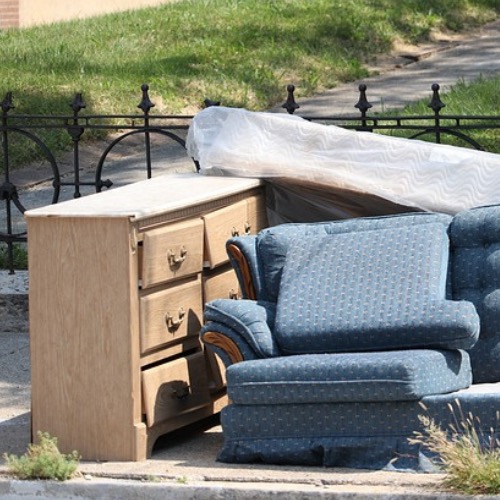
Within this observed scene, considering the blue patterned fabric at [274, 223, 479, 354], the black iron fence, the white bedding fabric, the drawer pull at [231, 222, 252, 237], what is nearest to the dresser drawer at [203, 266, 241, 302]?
the drawer pull at [231, 222, 252, 237]

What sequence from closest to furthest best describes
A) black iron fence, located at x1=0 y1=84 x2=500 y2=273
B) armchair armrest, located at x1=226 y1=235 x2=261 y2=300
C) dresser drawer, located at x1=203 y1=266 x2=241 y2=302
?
armchair armrest, located at x1=226 y1=235 x2=261 y2=300
dresser drawer, located at x1=203 y1=266 x2=241 y2=302
black iron fence, located at x1=0 y1=84 x2=500 y2=273

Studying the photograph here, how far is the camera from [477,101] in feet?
39.1

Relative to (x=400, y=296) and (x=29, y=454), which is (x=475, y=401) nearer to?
(x=400, y=296)

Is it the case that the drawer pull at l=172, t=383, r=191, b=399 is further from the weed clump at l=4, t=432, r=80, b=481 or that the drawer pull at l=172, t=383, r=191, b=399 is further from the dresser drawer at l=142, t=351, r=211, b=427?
the weed clump at l=4, t=432, r=80, b=481

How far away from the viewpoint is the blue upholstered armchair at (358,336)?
5.19m

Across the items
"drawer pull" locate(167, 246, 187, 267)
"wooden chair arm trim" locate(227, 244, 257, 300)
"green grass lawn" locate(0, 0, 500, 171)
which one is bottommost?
"wooden chair arm trim" locate(227, 244, 257, 300)

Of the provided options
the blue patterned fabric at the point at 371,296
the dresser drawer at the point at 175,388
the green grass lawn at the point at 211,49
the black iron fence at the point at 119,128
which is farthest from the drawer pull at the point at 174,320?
the green grass lawn at the point at 211,49

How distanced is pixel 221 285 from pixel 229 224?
0.28 meters

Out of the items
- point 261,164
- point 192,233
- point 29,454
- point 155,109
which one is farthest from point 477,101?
point 29,454

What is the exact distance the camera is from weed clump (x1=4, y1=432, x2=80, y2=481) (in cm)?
532

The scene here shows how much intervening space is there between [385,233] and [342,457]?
105 centimetres

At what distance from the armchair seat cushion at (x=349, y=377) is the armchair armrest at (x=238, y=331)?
15cm

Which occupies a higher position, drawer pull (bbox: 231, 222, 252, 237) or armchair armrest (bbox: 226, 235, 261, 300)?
drawer pull (bbox: 231, 222, 252, 237)

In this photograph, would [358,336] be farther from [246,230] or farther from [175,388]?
[246,230]
